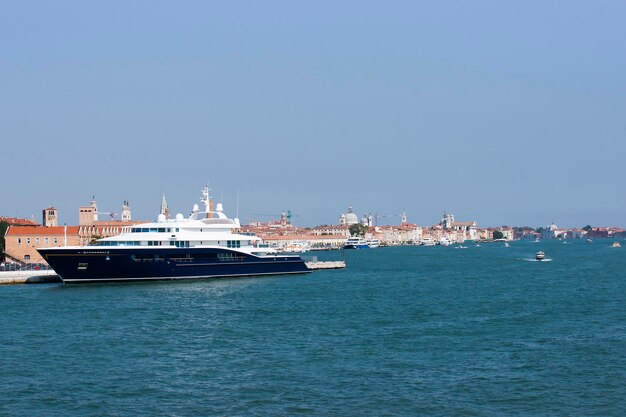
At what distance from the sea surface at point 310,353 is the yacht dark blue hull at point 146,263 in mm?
4635

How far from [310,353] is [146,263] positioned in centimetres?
2920

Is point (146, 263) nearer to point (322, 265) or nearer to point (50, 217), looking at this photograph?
point (322, 265)

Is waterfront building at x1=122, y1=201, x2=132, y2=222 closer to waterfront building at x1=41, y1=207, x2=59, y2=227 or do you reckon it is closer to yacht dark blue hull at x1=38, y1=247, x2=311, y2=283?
waterfront building at x1=41, y1=207, x2=59, y2=227

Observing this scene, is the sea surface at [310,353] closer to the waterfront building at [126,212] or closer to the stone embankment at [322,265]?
the stone embankment at [322,265]

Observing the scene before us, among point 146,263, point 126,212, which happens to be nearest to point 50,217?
point 126,212

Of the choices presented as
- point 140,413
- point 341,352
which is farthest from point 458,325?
point 140,413

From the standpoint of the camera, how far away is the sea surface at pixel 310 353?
20750mm

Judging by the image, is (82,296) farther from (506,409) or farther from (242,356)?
Result: (506,409)

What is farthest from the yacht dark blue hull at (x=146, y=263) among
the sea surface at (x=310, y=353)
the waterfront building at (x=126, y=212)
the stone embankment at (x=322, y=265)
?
the waterfront building at (x=126, y=212)

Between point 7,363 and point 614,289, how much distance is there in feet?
128

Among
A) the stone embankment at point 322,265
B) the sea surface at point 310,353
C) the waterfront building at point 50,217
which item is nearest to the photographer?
the sea surface at point 310,353

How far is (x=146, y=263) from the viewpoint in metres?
54.2

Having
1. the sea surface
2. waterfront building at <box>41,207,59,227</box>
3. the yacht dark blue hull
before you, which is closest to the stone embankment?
the yacht dark blue hull

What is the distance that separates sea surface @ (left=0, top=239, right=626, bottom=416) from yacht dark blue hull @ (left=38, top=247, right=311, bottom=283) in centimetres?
464
